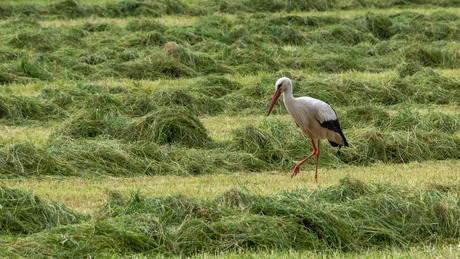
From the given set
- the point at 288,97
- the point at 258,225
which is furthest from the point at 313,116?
the point at 258,225

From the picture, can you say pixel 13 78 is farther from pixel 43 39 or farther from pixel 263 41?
pixel 263 41

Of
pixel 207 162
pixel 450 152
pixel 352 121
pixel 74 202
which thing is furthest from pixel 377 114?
pixel 74 202

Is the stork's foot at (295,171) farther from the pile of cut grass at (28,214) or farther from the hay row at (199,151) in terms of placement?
the pile of cut grass at (28,214)

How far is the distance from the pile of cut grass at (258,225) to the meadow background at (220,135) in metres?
0.02

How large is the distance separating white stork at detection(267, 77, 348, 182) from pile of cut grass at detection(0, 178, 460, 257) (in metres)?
2.76

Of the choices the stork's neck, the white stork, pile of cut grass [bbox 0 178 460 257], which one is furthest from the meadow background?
the stork's neck

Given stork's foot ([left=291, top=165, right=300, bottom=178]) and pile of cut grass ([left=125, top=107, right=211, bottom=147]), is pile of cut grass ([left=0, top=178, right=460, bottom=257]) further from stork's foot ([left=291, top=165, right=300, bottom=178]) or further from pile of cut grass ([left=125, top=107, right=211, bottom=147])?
pile of cut grass ([left=125, top=107, right=211, bottom=147])

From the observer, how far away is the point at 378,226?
873cm

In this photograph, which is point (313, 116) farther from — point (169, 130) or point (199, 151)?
point (169, 130)

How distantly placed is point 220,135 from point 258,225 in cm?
575

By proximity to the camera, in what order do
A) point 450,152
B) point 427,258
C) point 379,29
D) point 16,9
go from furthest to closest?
1. point 16,9
2. point 379,29
3. point 450,152
4. point 427,258

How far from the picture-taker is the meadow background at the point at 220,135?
8.38 metres

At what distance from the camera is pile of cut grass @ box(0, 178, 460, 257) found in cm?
790

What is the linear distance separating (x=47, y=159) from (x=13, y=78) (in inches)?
245
